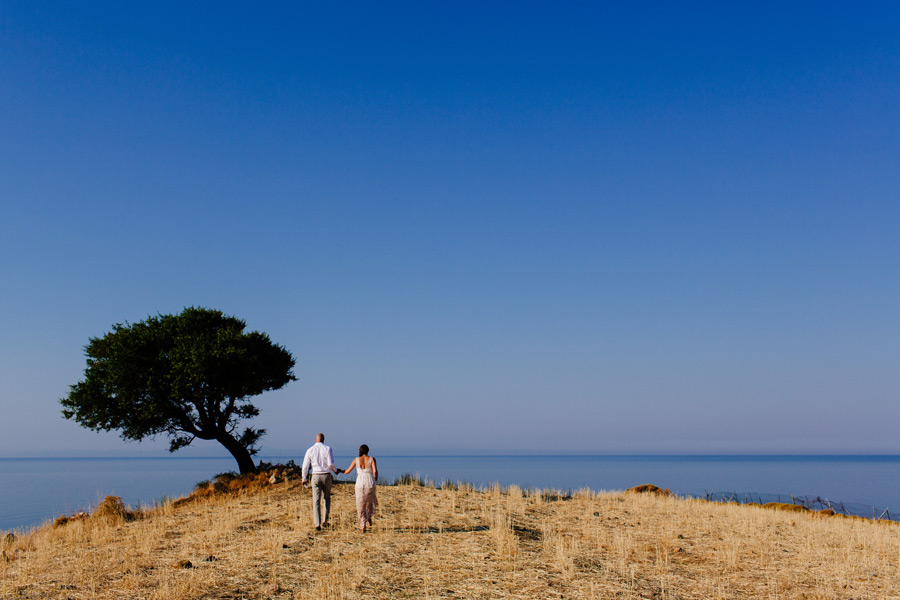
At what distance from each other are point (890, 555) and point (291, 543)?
16986 mm

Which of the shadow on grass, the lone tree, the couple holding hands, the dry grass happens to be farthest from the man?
the lone tree

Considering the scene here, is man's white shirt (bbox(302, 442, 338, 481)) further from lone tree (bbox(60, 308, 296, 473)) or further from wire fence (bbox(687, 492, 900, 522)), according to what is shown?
wire fence (bbox(687, 492, 900, 522))

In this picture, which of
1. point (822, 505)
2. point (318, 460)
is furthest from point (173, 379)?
point (822, 505)

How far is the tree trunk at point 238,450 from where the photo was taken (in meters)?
31.3

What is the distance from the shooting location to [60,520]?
2500 centimetres

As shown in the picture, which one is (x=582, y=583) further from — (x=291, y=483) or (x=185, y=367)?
(x=185, y=367)

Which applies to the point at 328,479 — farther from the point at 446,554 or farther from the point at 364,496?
the point at 446,554

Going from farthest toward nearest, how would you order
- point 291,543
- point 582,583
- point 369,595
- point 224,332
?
point 224,332 < point 291,543 < point 582,583 < point 369,595

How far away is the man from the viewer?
18.2 metres

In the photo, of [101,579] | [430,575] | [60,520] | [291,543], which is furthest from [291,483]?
[430,575]

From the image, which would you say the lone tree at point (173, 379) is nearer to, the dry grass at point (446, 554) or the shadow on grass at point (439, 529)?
the dry grass at point (446, 554)

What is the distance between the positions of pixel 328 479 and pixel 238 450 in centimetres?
1522

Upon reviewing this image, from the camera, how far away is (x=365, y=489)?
17969 millimetres

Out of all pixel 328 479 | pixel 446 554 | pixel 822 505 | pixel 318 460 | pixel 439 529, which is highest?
pixel 318 460
